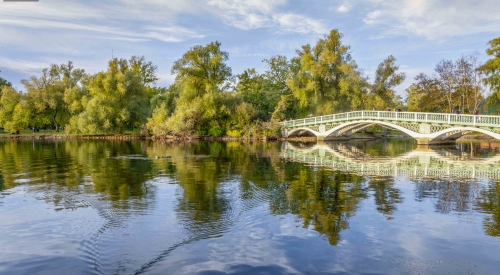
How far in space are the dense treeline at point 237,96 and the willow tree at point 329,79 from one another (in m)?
0.14

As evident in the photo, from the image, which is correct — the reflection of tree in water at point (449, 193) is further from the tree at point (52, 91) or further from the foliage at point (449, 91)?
the tree at point (52, 91)

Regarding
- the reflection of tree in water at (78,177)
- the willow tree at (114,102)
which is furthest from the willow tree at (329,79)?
the reflection of tree in water at (78,177)

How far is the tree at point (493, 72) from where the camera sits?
1852 inches

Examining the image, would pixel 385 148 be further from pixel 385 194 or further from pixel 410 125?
pixel 385 194

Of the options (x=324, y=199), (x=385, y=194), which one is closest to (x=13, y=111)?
(x=324, y=199)

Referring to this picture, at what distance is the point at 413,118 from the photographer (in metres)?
40.0

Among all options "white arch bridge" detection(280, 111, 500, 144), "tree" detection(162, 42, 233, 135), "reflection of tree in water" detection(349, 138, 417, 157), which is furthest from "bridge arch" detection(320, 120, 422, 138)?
"tree" detection(162, 42, 233, 135)

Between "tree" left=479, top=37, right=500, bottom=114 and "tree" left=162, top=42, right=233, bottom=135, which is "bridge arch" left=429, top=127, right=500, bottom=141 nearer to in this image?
"tree" left=479, top=37, right=500, bottom=114

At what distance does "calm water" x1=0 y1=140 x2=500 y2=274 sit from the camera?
743 centimetres

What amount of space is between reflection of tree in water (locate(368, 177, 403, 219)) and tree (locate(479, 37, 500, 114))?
39.2 m

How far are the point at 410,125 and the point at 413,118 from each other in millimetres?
949

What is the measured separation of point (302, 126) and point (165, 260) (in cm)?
4570

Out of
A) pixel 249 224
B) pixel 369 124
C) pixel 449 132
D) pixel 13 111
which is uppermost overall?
pixel 13 111

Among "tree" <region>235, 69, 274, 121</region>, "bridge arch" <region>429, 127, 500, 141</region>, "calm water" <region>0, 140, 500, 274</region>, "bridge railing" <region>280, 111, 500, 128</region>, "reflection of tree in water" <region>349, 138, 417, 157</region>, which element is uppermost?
"tree" <region>235, 69, 274, 121</region>
